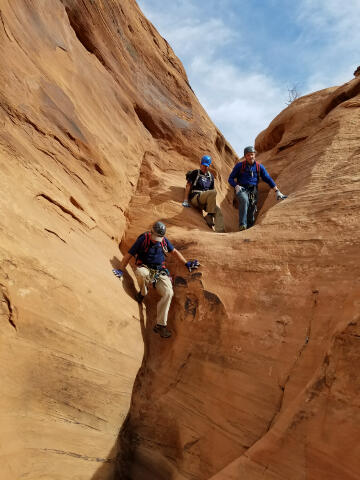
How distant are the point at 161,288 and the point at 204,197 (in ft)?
10.3

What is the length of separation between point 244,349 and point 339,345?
138cm

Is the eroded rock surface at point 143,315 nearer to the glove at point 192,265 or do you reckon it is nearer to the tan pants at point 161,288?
the glove at point 192,265

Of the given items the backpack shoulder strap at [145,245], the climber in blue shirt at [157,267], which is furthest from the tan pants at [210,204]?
the backpack shoulder strap at [145,245]

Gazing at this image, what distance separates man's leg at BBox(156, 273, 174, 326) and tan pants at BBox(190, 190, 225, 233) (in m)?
2.81

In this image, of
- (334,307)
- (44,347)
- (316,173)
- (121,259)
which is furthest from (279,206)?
(44,347)

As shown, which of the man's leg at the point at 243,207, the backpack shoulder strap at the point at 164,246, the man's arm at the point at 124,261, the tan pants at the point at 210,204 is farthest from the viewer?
the tan pants at the point at 210,204

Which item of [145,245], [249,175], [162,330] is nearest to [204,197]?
[249,175]

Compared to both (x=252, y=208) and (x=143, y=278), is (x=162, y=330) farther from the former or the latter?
(x=252, y=208)

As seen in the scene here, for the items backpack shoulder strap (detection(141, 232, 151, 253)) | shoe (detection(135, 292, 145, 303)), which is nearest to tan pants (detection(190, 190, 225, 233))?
backpack shoulder strap (detection(141, 232, 151, 253))

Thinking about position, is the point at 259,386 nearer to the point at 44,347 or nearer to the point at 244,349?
the point at 244,349

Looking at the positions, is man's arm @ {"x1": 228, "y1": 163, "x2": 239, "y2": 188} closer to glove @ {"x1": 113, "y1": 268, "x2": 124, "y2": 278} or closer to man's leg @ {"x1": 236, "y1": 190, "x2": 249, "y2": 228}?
man's leg @ {"x1": 236, "y1": 190, "x2": 249, "y2": 228}

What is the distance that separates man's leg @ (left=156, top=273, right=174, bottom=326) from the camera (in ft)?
18.4

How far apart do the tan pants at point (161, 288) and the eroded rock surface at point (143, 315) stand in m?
0.25

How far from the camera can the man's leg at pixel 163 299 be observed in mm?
5609
